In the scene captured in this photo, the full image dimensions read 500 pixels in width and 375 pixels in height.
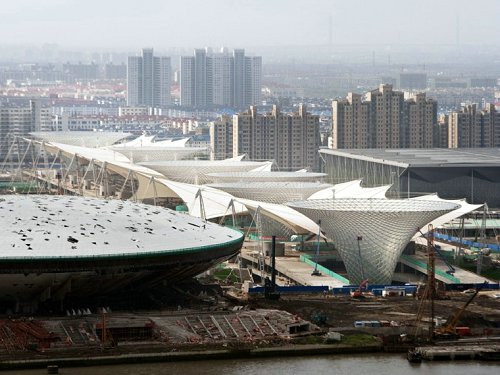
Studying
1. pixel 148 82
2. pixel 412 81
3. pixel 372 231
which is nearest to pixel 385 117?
pixel 372 231

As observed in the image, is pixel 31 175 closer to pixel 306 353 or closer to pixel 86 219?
pixel 86 219

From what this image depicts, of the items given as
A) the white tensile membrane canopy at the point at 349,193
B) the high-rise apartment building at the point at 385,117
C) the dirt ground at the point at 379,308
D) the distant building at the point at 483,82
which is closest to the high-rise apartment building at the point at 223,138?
the high-rise apartment building at the point at 385,117

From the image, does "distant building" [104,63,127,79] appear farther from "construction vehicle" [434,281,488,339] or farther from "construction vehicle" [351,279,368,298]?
"construction vehicle" [434,281,488,339]

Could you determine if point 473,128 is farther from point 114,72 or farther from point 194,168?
point 114,72

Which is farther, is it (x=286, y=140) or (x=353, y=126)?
(x=353, y=126)

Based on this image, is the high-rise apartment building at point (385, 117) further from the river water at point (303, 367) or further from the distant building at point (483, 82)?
the distant building at point (483, 82)

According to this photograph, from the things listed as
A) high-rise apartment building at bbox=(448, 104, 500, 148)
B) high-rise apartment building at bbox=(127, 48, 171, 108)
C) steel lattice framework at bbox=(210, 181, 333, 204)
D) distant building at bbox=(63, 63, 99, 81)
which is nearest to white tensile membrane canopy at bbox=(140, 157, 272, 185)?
steel lattice framework at bbox=(210, 181, 333, 204)

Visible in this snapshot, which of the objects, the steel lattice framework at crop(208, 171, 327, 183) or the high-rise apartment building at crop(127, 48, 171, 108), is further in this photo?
the high-rise apartment building at crop(127, 48, 171, 108)
